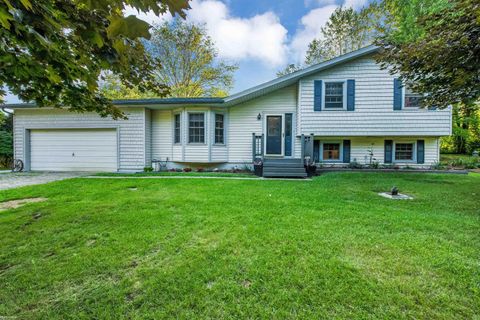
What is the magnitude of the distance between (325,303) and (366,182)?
20.4 ft

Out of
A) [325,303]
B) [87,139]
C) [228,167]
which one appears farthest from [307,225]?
[87,139]

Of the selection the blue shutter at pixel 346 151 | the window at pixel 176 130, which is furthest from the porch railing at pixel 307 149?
the window at pixel 176 130

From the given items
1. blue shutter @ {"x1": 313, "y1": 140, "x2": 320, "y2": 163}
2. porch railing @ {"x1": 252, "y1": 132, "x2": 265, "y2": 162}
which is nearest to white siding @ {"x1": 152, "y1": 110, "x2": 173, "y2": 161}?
porch railing @ {"x1": 252, "y1": 132, "x2": 265, "y2": 162}

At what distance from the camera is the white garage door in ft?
34.2

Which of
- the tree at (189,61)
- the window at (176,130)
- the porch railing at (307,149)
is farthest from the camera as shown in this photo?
the tree at (189,61)

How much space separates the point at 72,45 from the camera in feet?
8.02

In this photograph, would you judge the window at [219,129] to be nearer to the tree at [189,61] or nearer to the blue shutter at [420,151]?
the tree at [189,61]

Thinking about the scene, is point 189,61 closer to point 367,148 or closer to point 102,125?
point 102,125

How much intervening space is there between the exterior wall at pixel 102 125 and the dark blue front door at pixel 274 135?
5.83 metres

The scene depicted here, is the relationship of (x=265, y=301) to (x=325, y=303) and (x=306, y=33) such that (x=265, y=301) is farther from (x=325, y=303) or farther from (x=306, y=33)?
(x=306, y=33)

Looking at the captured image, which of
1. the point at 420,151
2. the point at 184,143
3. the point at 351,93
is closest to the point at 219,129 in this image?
the point at 184,143

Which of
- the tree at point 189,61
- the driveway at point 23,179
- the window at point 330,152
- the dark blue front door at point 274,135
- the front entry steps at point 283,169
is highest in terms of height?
the tree at point 189,61

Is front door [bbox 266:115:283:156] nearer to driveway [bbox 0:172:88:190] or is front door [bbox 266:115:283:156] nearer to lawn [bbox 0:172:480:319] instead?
lawn [bbox 0:172:480:319]

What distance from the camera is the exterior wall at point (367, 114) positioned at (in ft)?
29.0
